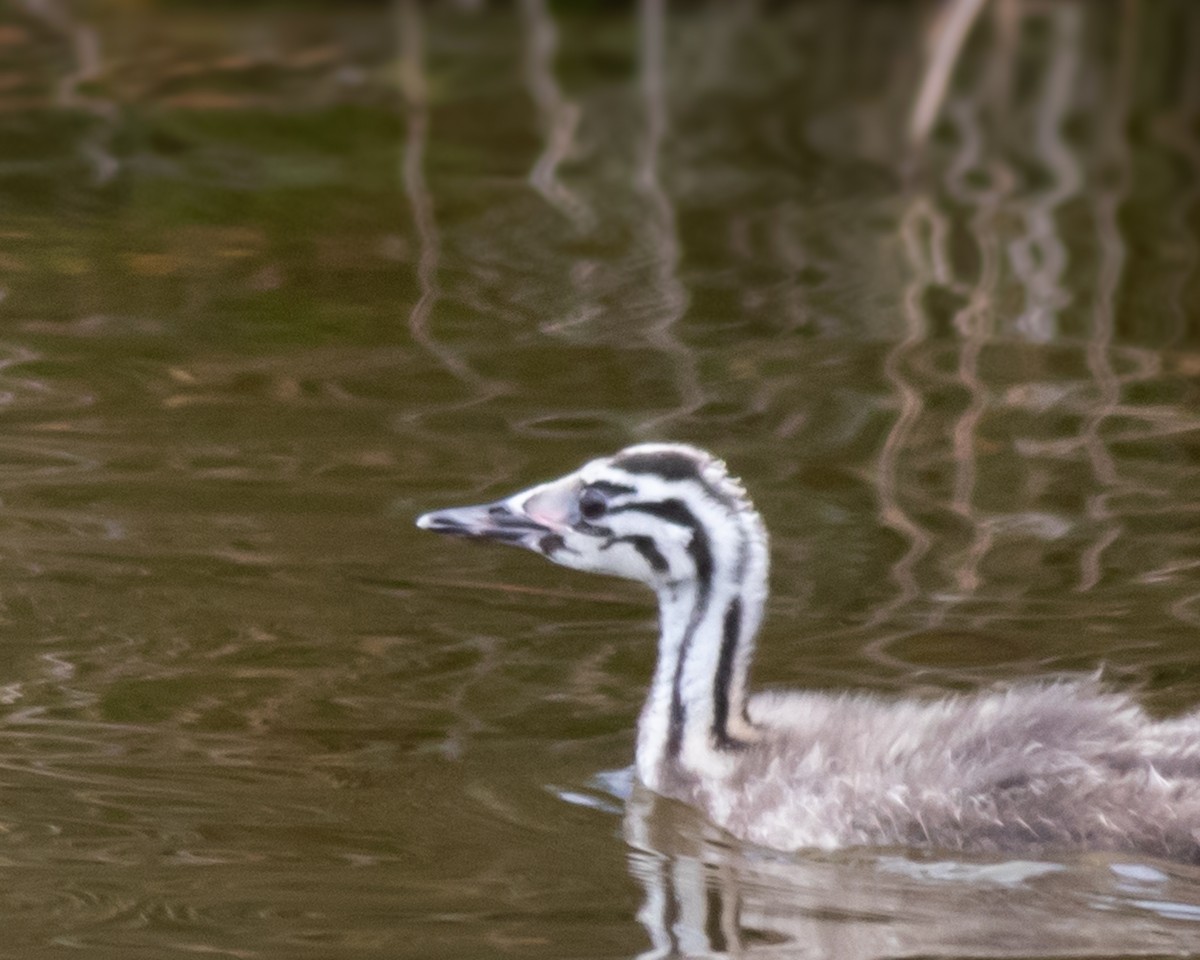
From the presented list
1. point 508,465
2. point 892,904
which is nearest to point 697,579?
point 892,904

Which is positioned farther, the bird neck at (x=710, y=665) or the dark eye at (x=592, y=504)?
the dark eye at (x=592, y=504)

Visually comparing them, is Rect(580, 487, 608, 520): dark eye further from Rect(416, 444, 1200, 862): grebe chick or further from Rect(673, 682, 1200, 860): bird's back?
Rect(673, 682, 1200, 860): bird's back

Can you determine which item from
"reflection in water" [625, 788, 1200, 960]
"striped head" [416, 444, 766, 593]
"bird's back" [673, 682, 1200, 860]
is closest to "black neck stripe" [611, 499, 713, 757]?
"striped head" [416, 444, 766, 593]

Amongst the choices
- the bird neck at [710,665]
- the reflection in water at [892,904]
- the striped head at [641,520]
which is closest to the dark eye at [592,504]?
the striped head at [641,520]

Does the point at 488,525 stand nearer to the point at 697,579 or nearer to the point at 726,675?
the point at 697,579

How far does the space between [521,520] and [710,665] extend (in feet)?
2.10

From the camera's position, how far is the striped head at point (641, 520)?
604cm

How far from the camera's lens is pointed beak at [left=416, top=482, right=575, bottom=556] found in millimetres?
6359

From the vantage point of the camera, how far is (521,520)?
641cm

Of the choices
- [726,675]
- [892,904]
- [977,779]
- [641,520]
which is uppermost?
[641,520]

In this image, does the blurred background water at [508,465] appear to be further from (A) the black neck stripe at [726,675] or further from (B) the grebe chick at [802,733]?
(A) the black neck stripe at [726,675]

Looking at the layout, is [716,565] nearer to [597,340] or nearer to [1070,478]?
[1070,478]

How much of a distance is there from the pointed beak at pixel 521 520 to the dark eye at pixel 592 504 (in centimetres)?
5

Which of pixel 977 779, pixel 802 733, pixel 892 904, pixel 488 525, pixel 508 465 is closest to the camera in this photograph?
pixel 892 904
